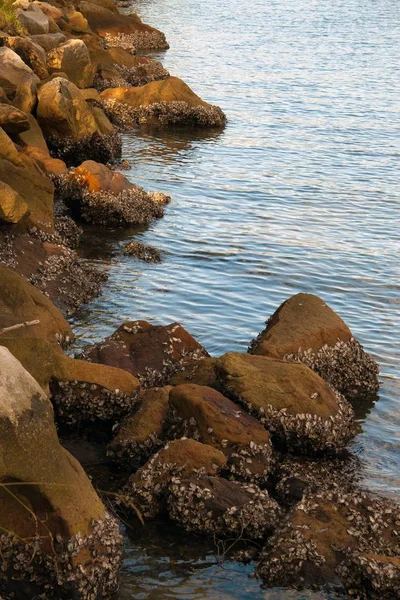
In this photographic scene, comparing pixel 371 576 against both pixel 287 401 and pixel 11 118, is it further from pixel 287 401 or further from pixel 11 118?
pixel 11 118

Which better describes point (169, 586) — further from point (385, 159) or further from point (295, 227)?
point (385, 159)

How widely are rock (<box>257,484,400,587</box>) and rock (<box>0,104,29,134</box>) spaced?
46.8 ft

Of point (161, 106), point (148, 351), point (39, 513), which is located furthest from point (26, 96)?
point (39, 513)

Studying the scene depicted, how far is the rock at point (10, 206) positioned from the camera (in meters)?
17.7

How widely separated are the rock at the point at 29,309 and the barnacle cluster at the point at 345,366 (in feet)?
12.6

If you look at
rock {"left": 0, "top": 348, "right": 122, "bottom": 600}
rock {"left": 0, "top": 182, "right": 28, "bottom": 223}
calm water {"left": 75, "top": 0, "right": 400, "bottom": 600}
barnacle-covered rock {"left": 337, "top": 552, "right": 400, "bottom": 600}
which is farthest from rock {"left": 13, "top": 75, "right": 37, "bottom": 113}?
barnacle-covered rock {"left": 337, "top": 552, "right": 400, "bottom": 600}

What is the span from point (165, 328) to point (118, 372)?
6.59 ft

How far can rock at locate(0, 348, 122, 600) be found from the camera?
945cm

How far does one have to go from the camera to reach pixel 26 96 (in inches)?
1016

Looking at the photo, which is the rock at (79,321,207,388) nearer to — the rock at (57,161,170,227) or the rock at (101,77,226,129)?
the rock at (57,161,170,227)

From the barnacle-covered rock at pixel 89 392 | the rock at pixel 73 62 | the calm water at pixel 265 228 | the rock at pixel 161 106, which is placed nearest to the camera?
the barnacle-covered rock at pixel 89 392

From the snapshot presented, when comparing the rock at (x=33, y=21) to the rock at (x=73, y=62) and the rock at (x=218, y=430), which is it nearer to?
the rock at (x=73, y=62)

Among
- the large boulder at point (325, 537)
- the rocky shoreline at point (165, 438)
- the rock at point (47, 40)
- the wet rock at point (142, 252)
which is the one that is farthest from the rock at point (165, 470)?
the rock at point (47, 40)

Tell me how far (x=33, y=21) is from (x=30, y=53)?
6.18 metres
